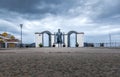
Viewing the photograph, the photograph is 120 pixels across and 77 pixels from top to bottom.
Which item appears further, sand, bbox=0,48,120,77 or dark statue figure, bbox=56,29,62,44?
dark statue figure, bbox=56,29,62,44

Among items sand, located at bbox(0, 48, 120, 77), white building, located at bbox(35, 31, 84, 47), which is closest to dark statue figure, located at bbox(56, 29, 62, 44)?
white building, located at bbox(35, 31, 84, 47)

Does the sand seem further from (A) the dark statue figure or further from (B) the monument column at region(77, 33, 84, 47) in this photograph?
(B) the monument column at region(77, 33, 84, 47)

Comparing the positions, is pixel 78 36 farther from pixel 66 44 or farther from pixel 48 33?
pixel 48 33

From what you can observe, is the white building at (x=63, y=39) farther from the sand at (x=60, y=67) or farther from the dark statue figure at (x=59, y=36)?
the sand at (x=60, y=67)

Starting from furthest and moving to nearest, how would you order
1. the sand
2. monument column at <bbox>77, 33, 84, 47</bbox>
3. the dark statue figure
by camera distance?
1. monument column at <bbox>77, 33, 84, 47</bbox>
2. the dark statue figure
3. the sand

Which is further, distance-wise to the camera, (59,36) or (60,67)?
(59,36)

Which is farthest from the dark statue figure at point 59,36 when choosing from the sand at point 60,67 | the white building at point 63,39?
the sand at point 60,67

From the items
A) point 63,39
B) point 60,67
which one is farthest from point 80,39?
point 60,67

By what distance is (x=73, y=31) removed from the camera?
8819 centimetres

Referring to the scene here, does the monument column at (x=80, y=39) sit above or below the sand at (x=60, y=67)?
above

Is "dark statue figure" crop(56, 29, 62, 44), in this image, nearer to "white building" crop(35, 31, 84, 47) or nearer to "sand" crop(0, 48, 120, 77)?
"white building" crop(35, 31, 84, 47)

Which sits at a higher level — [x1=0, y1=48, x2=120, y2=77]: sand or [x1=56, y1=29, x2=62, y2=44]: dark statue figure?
[x1=56, y1=29, x2=62, y2=44]: dark statue figure

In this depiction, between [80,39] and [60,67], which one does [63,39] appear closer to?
[80,39]

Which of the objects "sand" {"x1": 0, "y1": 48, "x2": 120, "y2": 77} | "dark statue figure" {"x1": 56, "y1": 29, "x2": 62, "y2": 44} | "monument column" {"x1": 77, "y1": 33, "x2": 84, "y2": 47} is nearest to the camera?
"sand" {"x1": 0, "y1": 48, "x2": 120, "y2": 77}
